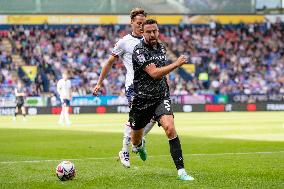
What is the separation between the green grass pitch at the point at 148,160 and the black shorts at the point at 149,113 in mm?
885

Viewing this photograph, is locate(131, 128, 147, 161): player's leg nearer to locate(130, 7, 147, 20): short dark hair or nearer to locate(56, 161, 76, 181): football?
locate(56, 161, 76, 181): football

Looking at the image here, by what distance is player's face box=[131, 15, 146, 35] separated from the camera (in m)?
13.8

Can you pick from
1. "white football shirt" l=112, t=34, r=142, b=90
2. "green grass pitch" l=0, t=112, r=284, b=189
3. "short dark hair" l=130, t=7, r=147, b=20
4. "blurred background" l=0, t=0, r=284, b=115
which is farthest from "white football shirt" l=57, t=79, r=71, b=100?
"short dark hair" l=130, t=7, r=147, b=20

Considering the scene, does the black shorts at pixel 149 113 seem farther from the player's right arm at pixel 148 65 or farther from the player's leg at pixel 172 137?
the player's right arm at pixel 148 65

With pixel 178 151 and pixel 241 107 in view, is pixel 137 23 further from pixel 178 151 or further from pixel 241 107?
pixel 241 107

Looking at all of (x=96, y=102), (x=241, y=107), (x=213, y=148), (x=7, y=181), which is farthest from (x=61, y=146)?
(x=241, y=107)

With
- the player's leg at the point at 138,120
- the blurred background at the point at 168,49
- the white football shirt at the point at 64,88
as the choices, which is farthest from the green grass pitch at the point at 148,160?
the blurred background at the point at 168,49

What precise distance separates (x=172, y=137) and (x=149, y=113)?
2.65 ft

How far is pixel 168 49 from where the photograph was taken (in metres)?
59.1

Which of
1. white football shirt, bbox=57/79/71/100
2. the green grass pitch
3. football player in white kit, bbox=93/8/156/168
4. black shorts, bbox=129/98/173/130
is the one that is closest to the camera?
the green grass pitch

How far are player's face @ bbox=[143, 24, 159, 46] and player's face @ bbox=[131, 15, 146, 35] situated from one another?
1.93m

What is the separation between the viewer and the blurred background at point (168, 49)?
170ft

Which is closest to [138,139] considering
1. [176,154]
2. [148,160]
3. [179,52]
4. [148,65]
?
[176,154]

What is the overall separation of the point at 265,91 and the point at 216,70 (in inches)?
161
